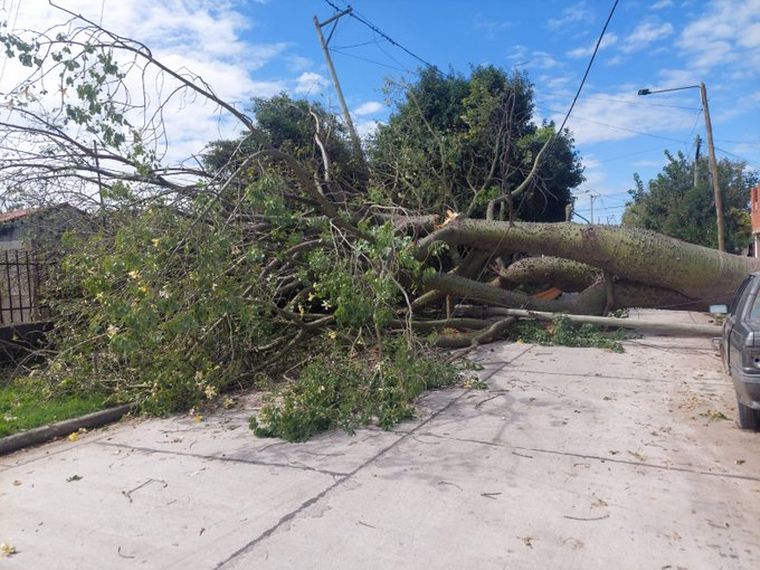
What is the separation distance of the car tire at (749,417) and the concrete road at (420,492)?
19 centimetres

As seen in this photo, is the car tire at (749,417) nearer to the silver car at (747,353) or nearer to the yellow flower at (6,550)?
the silver car at (747,353)

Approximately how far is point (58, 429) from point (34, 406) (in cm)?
98

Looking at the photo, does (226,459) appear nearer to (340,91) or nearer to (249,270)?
(249,270)

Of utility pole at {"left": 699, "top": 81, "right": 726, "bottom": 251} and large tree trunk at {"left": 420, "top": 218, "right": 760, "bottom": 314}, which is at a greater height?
utility pole at {"left": 699, "top": 81, "right": 726, "bottom": 251}

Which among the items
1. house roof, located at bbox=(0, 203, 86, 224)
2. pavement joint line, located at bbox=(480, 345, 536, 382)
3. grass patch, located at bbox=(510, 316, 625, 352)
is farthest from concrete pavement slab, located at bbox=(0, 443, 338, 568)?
grass patch, located at bbox=(510, 316, 625, 352)

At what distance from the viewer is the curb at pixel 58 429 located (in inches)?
241

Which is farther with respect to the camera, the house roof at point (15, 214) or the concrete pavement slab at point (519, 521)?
the house roof at point (15, 214)

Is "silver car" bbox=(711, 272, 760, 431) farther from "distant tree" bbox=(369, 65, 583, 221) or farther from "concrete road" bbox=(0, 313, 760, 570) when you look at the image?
"distant tree" bbox=(369, 65, 583, 221)

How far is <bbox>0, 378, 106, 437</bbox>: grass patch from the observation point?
6586mm

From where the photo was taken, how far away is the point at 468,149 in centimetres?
1412

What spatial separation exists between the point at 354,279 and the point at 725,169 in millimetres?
36764

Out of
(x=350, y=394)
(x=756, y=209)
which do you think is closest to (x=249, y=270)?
(x=350, y=394)

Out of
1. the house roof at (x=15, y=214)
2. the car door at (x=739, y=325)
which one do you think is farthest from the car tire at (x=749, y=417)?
the house roof at (x=15, y=214)

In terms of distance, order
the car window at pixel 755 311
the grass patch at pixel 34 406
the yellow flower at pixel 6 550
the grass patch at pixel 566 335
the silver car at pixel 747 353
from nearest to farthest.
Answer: the yellow flower at pixel 6 550
the silver car at pixel 747 353
the car window at pixel 755 311
the grass patch at pixel 34 406
the grass patch at pixel 566 335
